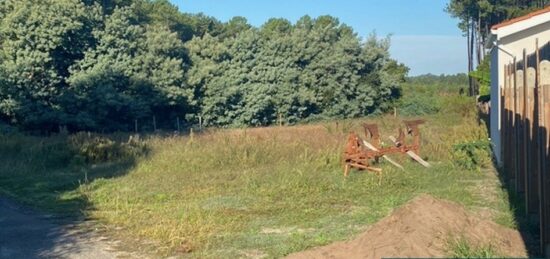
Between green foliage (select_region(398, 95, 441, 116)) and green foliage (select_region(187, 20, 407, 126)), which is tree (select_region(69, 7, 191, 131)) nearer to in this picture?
green foliage (select_region(187, 20, 407, 126))

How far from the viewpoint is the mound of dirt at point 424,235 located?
24.9ft

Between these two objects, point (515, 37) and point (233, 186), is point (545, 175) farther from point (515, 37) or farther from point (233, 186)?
point (515, 37)

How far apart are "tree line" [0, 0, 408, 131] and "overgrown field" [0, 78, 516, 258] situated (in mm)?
8384

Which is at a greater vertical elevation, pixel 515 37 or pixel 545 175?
pixel 515 37

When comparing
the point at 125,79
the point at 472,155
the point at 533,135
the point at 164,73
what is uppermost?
the point at 164,73

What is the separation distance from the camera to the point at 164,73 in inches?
1563

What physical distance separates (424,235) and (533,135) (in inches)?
97.0

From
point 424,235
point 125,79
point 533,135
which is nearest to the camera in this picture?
point 424,235

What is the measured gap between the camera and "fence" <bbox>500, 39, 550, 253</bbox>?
7.99 m

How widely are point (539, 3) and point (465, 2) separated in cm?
614

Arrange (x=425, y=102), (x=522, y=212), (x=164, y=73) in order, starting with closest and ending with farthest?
(x=522, y=212)
(x=164, y=73)
(x=425, y=102)

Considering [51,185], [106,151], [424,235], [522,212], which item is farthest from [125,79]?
[424,235]

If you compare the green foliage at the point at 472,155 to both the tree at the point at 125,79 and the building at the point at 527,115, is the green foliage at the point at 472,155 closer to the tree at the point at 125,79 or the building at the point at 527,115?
the building at the point at 527,115

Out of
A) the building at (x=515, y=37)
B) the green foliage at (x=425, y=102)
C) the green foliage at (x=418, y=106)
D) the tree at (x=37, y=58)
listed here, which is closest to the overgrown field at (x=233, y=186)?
the building at (x=515, y=37)
